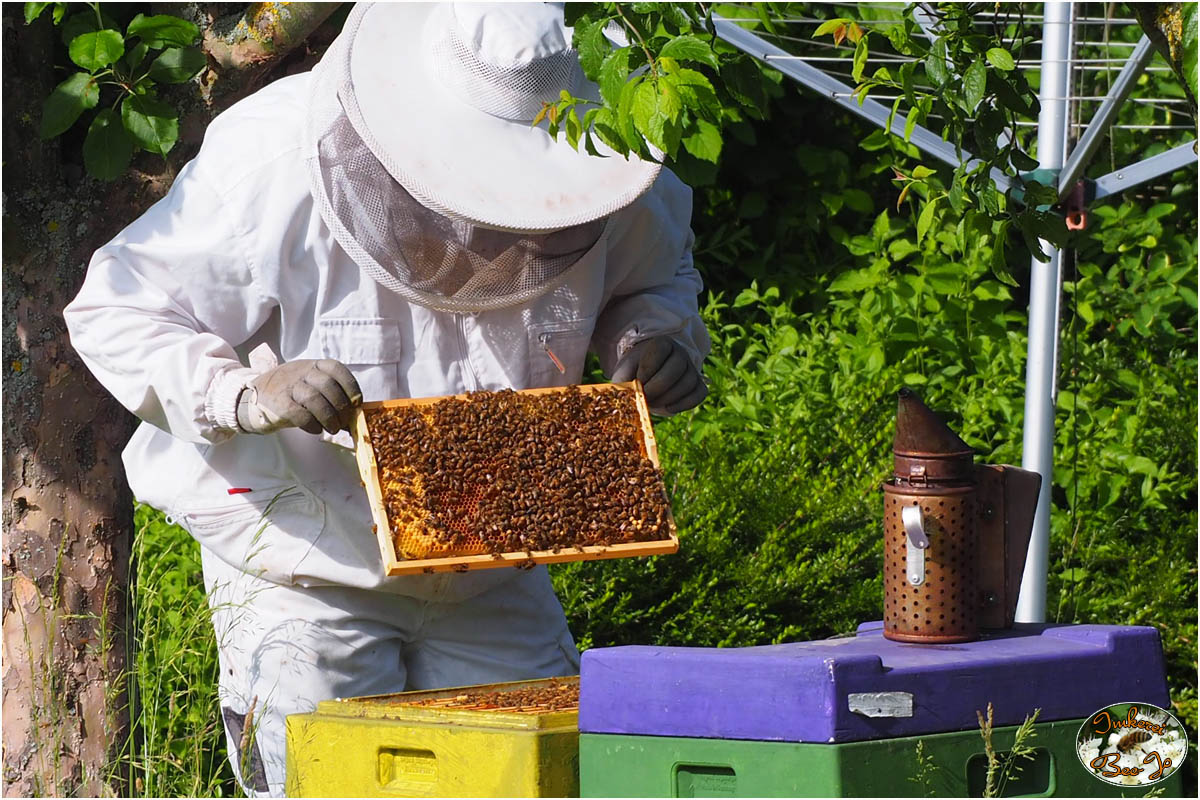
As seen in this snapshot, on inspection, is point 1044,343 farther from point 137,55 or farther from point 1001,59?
point 137,55

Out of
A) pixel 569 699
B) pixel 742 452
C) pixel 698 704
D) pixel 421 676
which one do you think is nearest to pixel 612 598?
pixel 742 452

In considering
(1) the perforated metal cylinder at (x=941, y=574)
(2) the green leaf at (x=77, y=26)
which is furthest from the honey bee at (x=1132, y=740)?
(2) the green leaf at (x=77, y=26)

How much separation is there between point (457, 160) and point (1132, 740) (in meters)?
1.63

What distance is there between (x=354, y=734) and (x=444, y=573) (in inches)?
24.5

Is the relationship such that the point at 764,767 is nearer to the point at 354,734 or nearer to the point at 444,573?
the point at 354,734

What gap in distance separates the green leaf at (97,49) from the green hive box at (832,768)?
1973mm

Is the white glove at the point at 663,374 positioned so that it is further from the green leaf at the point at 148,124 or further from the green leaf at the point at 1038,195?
the green leaf at the point at 148,124

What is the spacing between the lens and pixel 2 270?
150 inches

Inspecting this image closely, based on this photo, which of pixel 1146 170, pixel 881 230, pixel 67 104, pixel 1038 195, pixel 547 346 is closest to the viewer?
pixel 1038 195

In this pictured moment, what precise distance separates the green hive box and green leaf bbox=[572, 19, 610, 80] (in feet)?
3.66

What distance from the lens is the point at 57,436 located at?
3.89 metres

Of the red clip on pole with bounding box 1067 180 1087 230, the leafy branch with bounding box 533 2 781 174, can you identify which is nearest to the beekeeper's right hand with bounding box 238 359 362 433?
the leafy branch with bounding box 533 2 781 174

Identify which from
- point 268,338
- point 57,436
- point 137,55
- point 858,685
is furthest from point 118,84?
point 858,685

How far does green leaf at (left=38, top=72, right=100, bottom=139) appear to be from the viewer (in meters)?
3.44
